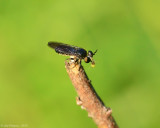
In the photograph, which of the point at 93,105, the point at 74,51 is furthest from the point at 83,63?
the point at 93,105

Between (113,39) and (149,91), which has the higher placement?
(113,39)

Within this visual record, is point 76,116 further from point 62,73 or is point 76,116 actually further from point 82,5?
point 82,5

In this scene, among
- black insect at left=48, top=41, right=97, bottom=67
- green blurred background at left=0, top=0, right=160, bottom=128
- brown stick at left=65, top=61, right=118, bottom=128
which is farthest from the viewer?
green blurred background at left=0, top=0, right=160, bottom=128

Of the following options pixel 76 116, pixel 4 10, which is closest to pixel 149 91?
pixel 76 116

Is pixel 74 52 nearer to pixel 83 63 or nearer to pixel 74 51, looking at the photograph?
pixel 74 51

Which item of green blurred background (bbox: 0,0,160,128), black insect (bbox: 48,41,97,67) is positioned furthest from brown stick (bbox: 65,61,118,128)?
green blurred background (bbox: 0,0,160,128)

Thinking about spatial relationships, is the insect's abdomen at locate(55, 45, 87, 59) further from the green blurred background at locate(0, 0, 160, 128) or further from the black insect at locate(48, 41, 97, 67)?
the green blurred background at locate(0, 0, 160, 128)

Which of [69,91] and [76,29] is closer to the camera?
[69,91]

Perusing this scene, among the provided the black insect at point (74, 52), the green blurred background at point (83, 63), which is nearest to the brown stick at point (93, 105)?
the black insect at point (74, 52)
